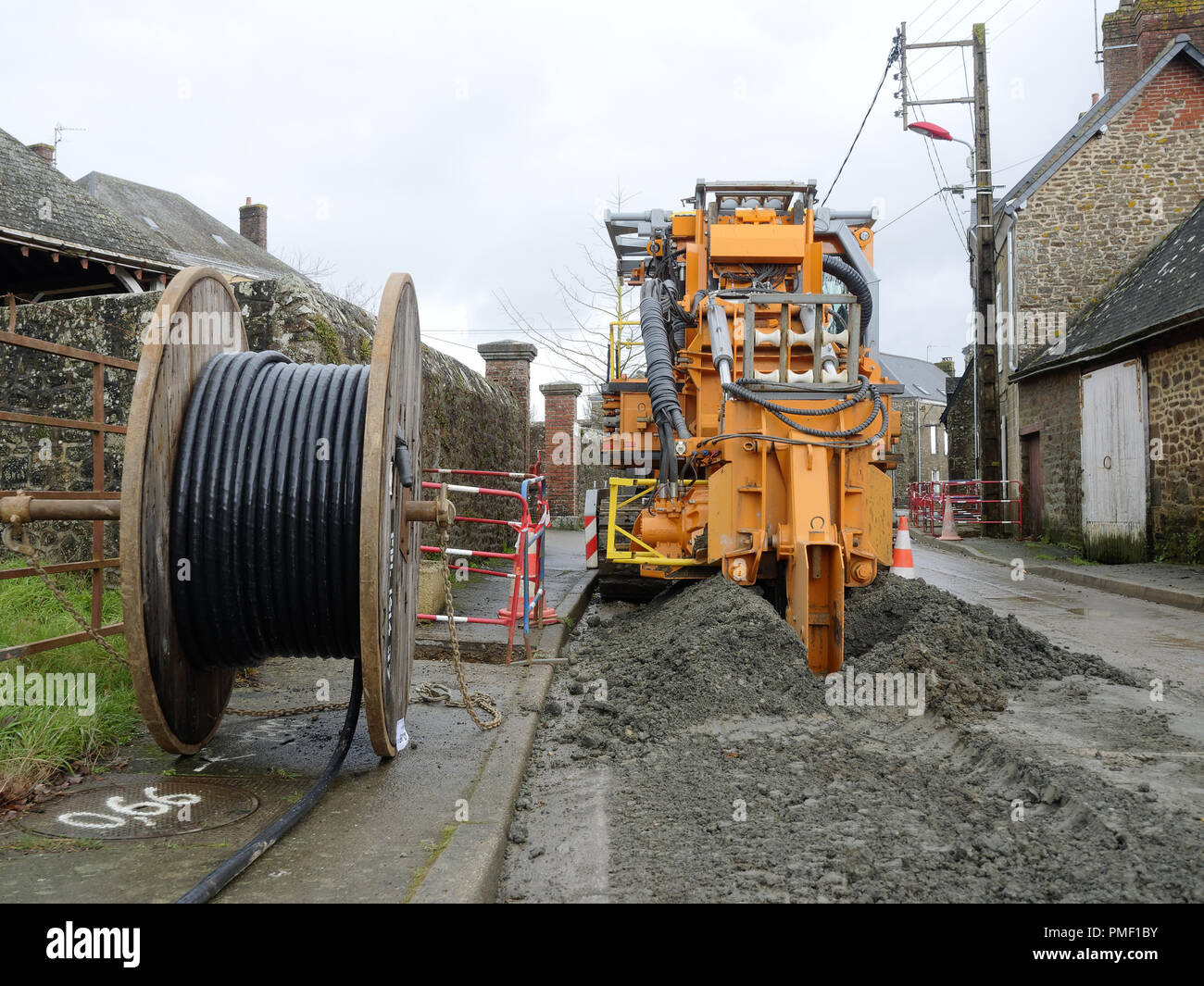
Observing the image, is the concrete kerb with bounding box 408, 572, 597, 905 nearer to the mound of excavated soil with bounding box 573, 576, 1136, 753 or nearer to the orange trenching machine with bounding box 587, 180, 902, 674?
the mound of excavated soil with bounding box 573, 576, 1136, 753

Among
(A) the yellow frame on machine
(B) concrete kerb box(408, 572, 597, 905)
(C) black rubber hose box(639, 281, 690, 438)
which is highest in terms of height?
(C) black rubber hose box(639, 281, 690, 438)

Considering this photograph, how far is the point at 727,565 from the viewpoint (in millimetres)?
6215

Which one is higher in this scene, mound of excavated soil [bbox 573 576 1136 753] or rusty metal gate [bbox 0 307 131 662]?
rusty metal gate [bbox 0 307 131 662]

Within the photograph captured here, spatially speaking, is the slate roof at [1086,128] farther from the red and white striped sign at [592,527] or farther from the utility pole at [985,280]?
the red and white striped sign at [592,527]

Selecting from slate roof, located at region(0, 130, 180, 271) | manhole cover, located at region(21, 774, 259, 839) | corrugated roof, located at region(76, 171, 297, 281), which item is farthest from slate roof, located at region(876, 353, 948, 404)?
manhole cover, located at region(21, 774, 259, 839)

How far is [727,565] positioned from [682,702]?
1.42 metres

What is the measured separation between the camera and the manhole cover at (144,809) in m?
3.22

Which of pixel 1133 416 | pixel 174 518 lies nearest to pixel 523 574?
pixel 174 518

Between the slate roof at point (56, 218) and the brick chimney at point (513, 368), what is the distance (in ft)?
16.8

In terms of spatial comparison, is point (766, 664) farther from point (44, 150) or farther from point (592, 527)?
point (44, 150)

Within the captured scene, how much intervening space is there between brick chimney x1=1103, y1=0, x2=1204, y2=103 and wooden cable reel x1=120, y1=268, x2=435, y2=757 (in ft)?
71.8

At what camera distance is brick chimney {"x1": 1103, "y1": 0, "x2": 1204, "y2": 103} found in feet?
65.3

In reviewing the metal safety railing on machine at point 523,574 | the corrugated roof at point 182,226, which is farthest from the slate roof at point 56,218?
the corrugated roof at point 182,226
